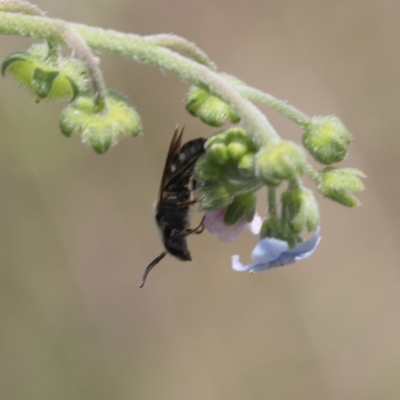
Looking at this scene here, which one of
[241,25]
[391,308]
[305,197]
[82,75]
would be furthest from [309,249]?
[241,25]

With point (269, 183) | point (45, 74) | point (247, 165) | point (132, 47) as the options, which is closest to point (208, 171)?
point (247, 165)

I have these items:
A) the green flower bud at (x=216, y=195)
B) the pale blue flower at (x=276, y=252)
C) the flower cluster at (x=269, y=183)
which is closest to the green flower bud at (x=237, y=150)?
the flower cluster at (x=269, y=183)

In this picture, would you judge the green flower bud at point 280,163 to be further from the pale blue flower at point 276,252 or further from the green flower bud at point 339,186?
the green flower bud at point 339,186

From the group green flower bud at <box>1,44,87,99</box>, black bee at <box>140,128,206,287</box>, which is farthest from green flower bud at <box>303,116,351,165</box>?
green flower bud at <box>1,44,87,99</box>

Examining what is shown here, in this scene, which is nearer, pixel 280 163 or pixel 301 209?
pixel 280 163

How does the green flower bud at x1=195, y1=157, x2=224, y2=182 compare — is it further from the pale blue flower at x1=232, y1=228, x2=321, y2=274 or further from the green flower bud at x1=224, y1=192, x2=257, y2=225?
the pale blue flower at x1=232, y1=228, x2=321, y2=274

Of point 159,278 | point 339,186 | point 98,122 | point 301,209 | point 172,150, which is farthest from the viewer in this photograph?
point 159,278

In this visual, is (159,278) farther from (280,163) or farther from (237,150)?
(280,163)

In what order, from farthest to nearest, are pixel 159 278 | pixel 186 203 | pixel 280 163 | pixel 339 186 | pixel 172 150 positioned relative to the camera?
pixel 159 278, pixel 186 203, pixel 172 150, pixel 339 186, pixel 280 163
